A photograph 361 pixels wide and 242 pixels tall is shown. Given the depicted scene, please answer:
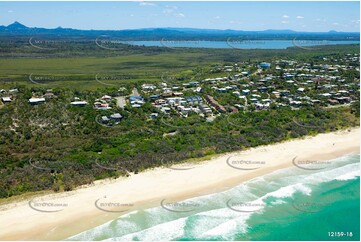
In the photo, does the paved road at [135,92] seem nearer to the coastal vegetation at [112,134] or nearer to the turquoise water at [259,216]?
the coastal vegetation at [112,134]

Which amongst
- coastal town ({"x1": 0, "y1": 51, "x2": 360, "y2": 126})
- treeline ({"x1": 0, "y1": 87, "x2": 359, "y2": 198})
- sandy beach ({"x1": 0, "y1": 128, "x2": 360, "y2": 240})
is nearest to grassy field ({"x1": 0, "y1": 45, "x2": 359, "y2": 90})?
coastal town ({"x1": 0, "y1": 51, "x2": 360, "y2": 126})

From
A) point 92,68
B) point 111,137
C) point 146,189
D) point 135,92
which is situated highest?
point 92,68

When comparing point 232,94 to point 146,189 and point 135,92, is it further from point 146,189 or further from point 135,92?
point 146,189

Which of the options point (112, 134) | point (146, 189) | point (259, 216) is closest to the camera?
point (259, 216)

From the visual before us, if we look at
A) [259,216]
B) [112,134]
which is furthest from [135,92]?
[259,216]

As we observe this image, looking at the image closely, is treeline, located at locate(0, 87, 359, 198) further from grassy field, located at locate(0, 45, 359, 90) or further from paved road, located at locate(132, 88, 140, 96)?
grassy field, located at locate(0, 45, 359, 90)

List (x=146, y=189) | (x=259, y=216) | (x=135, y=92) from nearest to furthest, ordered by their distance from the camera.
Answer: (x=259, y=216) < (x=146, y=189) < (x=135, y=92)

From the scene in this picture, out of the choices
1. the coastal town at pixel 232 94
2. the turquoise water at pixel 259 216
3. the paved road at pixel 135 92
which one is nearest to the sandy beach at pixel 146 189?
the turquoise water at pixel 259 216
